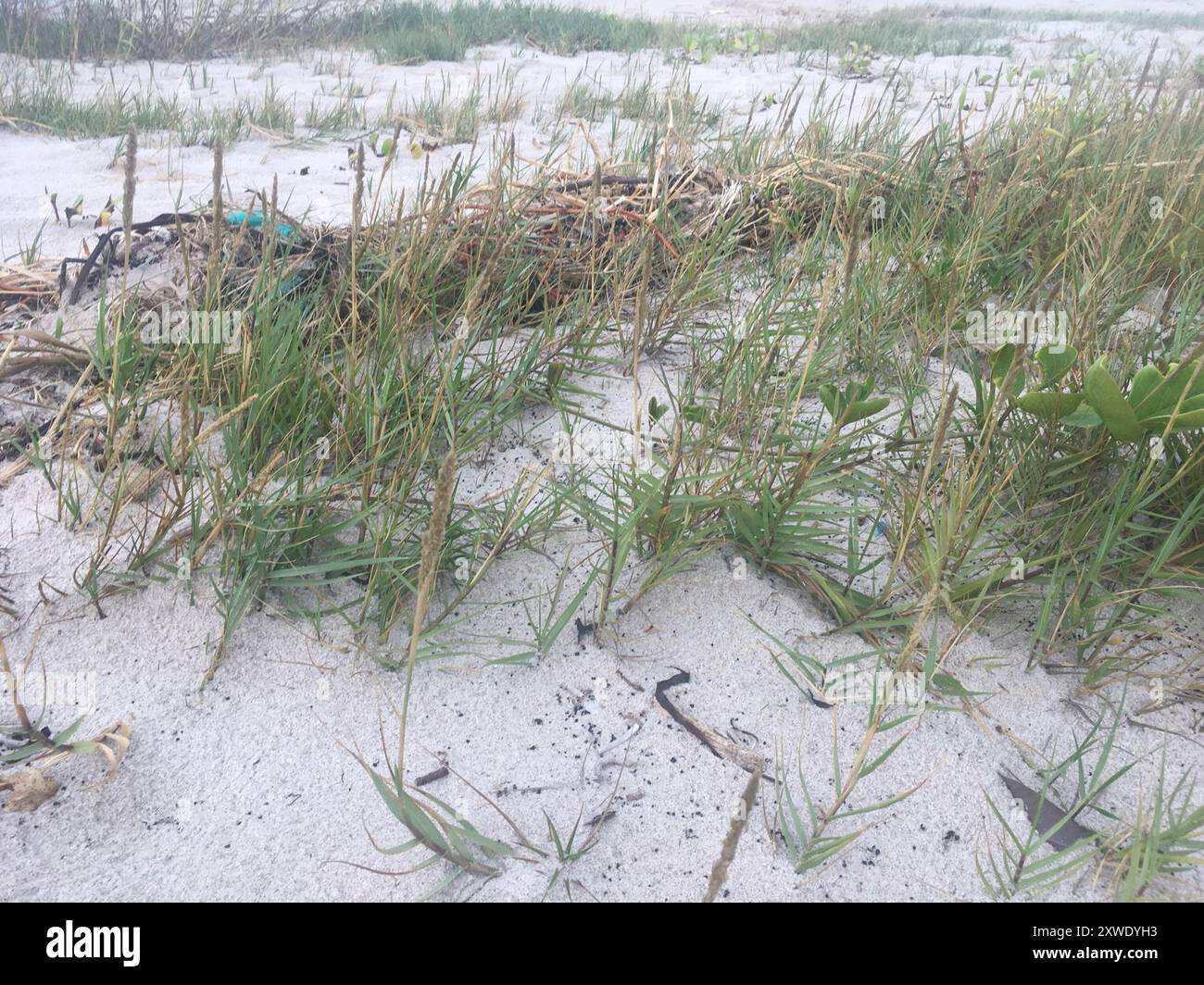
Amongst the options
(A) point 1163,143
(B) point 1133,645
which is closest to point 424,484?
(B) point 1133,645

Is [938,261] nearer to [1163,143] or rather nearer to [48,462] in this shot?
[1163,143]

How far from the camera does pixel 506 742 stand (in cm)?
123

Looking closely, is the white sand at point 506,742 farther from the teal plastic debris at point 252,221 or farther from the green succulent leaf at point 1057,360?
the teal plastic debris at point 252,221

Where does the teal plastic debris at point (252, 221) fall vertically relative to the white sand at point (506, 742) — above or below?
above

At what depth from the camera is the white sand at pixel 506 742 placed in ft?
3.51

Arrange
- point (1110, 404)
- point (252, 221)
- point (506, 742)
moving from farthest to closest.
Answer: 1. point (252, 221)
2. point (1110, 404)
3. point (506, 742)

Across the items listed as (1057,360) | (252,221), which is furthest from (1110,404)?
(252,221)

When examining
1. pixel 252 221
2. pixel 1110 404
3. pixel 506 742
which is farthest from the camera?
pixel 252 221

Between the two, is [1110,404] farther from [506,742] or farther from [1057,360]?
[506,742]

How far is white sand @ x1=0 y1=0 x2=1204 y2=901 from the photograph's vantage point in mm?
1070

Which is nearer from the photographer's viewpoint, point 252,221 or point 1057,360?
point 1057,360

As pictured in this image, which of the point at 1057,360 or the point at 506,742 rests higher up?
the point at 1057,360

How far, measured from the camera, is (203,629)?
1350 millimetres

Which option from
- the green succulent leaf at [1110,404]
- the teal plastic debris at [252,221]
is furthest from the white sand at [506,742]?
the teal plastic debris at [252,221]
